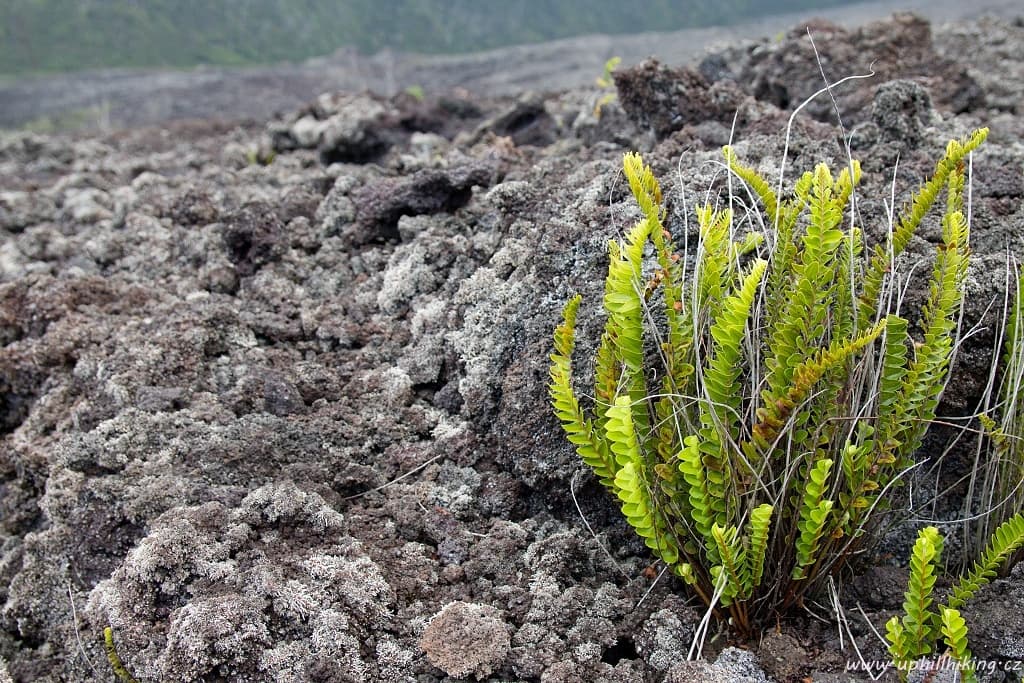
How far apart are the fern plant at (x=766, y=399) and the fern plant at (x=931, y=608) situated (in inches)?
9.0

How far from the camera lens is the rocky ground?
225cm

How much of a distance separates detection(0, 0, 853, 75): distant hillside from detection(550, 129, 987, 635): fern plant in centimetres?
3258

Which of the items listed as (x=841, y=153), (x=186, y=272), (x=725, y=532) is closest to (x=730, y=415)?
(x=725, y=532)

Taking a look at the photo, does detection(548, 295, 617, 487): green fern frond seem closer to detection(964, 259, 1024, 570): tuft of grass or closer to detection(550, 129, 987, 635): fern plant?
detection(550, 129, 987, 635): fern plant

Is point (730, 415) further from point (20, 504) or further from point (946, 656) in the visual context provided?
point (20, 504)

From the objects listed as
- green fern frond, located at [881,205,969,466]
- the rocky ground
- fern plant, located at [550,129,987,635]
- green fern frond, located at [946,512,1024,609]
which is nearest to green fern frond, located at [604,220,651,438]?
fern plant, located at [550,129,987,635]

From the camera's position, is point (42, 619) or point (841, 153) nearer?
point (42, 619)

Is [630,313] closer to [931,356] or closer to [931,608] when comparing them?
[931,356]

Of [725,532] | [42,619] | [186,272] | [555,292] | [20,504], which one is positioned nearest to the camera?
[725,532]

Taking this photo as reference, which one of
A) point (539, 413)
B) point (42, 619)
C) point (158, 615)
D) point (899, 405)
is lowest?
point (42, 619)

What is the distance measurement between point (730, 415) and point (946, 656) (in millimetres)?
735

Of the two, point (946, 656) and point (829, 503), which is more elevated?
point (829, 503)

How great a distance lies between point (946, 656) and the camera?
76.1 inches

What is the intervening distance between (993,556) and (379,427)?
1.85 m
